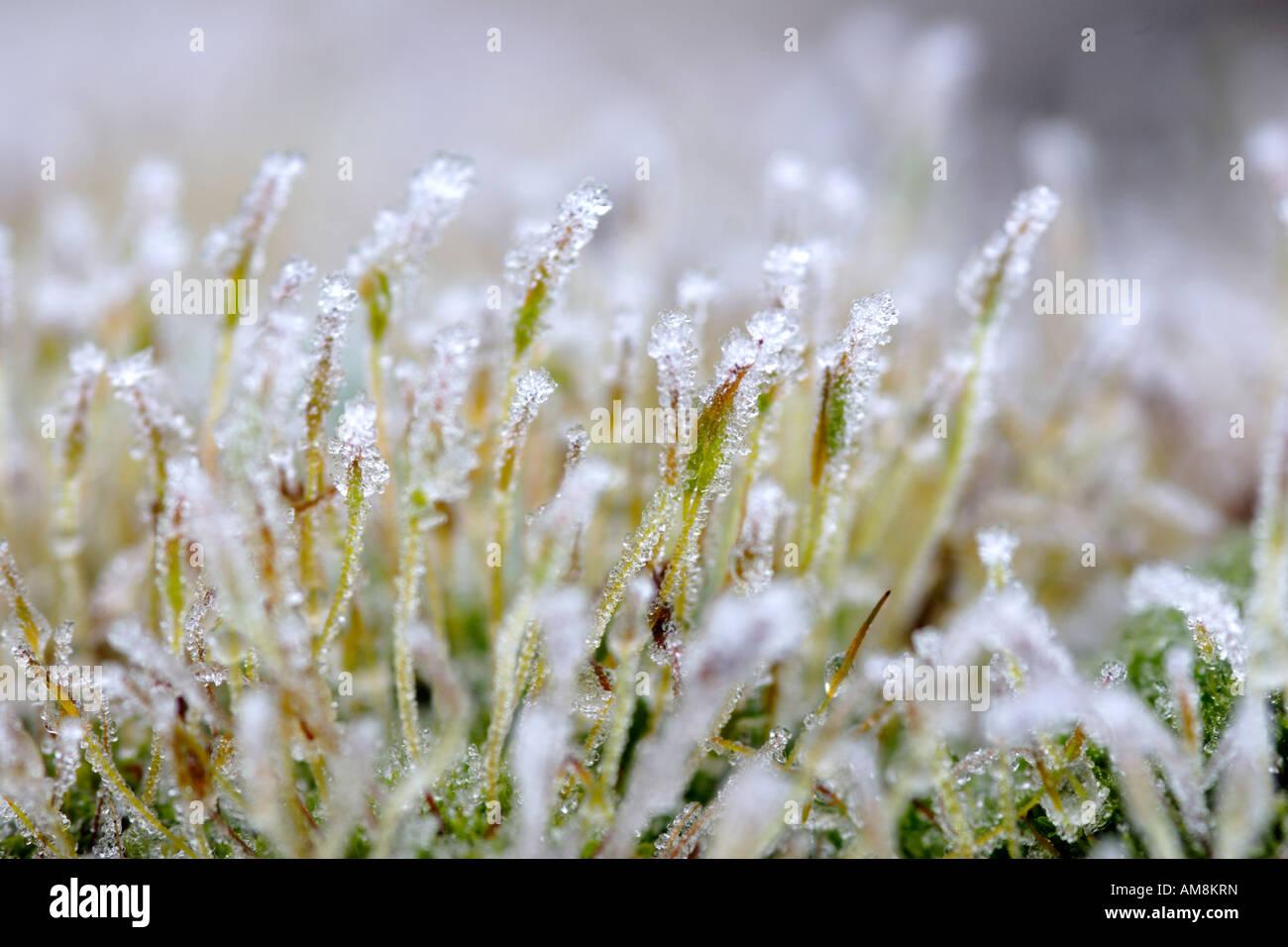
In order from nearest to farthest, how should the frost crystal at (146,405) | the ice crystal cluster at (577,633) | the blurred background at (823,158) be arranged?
the ice crystal cluster at (577,633), the frost crystal at (146,405), the blurred background at (823,158)

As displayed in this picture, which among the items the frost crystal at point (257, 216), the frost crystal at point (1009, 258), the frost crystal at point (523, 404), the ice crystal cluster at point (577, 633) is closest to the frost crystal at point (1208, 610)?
the ice crystal cluster at point (577, 633)

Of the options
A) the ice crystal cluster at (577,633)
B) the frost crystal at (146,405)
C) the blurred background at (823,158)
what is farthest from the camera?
the blurred background at (823,158)

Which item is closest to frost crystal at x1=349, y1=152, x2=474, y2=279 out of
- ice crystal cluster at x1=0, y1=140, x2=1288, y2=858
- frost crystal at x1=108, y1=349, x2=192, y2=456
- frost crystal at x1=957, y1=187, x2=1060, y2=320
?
ice crystal cluster at x1=0, y1=140, x2=1288, y2=858

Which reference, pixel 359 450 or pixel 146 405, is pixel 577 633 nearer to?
pixel 359 450

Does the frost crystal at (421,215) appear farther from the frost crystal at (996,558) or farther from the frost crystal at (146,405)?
the frost crystal at (996,558)

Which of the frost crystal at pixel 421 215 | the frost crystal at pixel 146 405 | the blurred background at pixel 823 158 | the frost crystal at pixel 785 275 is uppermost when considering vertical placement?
the blurred background at pixel 823 158

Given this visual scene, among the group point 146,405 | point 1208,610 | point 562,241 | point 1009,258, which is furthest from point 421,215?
point 1208,610
